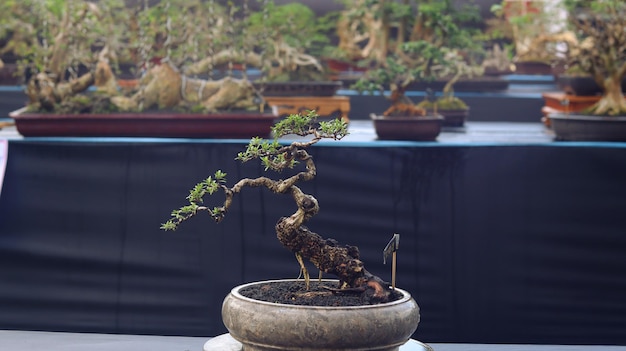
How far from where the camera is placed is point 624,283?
3203 millimetres

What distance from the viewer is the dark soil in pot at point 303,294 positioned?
6.65ft

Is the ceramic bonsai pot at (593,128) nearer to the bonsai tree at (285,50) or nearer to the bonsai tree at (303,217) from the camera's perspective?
the bonsai tree at (303,217)

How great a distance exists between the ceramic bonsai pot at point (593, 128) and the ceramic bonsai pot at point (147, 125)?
4.12 feet

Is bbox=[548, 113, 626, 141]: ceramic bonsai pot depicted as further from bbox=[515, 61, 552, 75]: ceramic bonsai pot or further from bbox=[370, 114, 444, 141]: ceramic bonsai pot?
bbox=[515, 61, 552, 75]: ceramic bonsai pot

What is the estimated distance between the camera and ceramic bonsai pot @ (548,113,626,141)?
3.56m

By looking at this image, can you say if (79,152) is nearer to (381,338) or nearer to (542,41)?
(381,338)

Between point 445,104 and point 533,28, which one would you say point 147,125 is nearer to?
point 445,104

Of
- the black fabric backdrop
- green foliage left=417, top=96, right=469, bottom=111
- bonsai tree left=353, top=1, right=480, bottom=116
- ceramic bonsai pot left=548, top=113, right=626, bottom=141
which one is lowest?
the black fabric backdrop

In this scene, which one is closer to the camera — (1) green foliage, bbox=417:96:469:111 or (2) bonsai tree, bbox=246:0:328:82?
(1) green foliage, bbox=417:96:469:111

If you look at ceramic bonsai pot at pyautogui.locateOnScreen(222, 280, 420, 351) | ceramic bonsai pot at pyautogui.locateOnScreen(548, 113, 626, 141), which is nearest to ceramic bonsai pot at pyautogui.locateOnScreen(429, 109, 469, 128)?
ceramic bonsai pot at pyautogui.locateOnScreen(548, 113, 626, 141)

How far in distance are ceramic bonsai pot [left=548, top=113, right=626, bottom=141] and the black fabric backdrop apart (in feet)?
1.29

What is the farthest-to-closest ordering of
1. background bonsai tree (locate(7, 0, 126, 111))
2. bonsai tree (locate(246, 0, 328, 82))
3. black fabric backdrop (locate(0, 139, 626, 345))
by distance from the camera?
bonsai tree (locate(246, 0, 328, 82)) < background bonsai tree (locate(7, 0, 126, 111)) < black fabric backdrop (locate(0, 139, 626, 345))

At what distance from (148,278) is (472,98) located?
11.7 feet

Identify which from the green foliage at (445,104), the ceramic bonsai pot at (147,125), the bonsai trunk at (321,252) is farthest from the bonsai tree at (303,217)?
the green foliage at (445,104)
